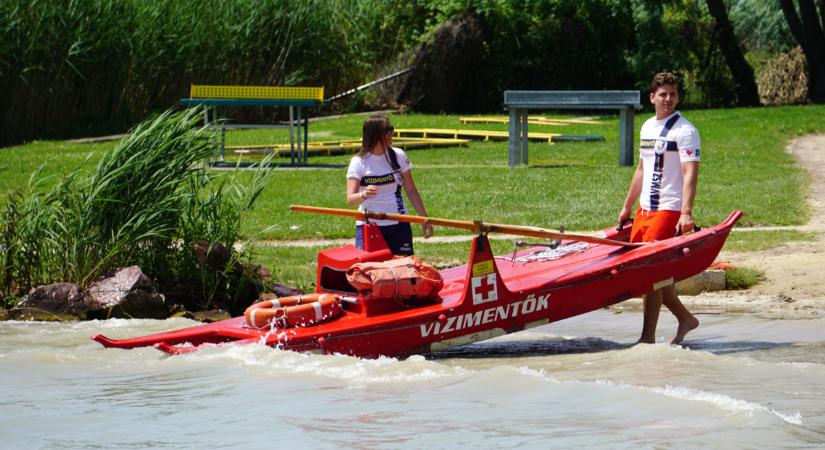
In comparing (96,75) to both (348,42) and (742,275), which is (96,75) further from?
(742,275)

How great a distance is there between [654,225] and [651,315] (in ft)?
2.17

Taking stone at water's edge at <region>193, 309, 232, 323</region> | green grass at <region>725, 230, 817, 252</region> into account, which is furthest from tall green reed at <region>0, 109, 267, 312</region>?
green grass at <region>725, 230, 817, 252</region>

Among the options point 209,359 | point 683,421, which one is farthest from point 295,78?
point 683,421

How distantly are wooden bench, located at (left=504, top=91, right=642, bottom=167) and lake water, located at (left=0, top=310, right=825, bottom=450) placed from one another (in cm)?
943

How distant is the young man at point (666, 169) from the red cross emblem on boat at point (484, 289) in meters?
1.22

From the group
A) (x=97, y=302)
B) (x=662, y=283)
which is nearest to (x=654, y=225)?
(x=662, y=283)

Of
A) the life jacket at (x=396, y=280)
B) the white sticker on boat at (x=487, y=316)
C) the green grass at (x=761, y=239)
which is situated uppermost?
the life jacket at (x=396, y=280)

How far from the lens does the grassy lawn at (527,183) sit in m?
14.0

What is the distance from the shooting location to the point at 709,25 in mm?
31844

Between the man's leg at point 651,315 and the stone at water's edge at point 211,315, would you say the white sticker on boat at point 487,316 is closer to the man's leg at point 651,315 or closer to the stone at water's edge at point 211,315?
the man's leg at point 651,315

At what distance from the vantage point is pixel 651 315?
9180 millimetres

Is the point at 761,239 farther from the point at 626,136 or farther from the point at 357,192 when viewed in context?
the point at 626,136

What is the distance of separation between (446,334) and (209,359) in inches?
60.7

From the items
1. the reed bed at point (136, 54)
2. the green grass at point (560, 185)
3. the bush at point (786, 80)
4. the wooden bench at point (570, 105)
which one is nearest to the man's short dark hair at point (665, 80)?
the green grass at point (560, 185)
